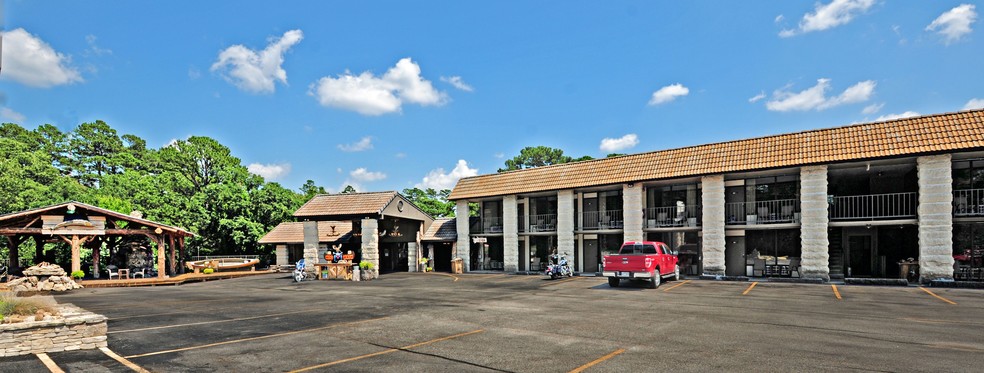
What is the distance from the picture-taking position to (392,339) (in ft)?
34.3

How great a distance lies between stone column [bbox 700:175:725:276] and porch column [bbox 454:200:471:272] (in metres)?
16.3

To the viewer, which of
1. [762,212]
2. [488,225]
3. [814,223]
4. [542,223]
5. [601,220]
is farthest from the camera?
[488,225]

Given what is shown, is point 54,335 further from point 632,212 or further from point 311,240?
point 632,212

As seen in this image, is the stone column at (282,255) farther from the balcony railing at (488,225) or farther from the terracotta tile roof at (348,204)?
the balcony railing at (488,225)

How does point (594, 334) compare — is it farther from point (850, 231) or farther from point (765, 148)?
point (850, 231)

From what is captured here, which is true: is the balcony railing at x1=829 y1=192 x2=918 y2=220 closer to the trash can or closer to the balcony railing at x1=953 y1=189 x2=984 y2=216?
the balcony railing at x1=953 y1=189 x2=984 y2=216

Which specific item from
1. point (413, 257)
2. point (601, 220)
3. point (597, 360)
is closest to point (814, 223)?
point (601, 220)

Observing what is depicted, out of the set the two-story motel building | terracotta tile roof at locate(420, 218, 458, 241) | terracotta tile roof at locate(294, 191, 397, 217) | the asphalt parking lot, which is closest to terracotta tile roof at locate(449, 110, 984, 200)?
the two-story motel building

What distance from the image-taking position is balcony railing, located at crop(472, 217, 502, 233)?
3581 centimetres

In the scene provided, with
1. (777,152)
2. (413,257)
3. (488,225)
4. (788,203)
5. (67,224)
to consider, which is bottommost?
(413,257)

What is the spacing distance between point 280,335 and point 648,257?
→ 1466 centimetres

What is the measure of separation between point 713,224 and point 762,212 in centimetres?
296

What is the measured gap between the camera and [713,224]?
83.0 ft

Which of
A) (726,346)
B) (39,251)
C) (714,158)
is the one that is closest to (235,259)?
(39,251)
